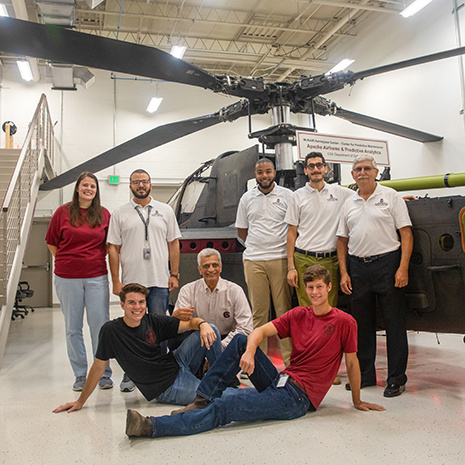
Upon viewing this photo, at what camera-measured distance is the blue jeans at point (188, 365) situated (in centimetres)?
318

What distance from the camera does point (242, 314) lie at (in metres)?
3.47

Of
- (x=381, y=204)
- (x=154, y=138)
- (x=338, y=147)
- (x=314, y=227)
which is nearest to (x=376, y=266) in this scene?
(x=381, y=204)

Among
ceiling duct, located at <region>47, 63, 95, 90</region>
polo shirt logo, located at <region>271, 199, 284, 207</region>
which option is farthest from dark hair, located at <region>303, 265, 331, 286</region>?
ceiling duct, located at <region>47, 63, 95, 90</region>

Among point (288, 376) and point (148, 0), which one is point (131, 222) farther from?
point (148, 0)

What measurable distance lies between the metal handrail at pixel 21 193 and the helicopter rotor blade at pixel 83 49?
7.65 ft

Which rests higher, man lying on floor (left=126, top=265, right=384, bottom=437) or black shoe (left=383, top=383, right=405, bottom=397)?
man lying on floor (left=126, top=265, right=384, bottom=437)

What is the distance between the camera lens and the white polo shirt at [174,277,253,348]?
11.5 ft

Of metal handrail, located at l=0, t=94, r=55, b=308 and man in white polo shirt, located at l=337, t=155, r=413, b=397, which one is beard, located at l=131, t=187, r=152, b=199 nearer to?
man in white polo shirt, located at l=337, t=155, r=413, b=397

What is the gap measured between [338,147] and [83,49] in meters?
2.72

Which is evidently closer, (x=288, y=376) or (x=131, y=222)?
(x=288, y=376)

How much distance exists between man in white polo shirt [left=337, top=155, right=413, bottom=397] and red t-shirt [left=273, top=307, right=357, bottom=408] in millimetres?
589

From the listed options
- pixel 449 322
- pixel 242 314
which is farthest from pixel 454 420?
pixel 242 314

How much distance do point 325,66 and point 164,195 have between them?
217 inches

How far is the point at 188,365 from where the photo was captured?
329 cm
